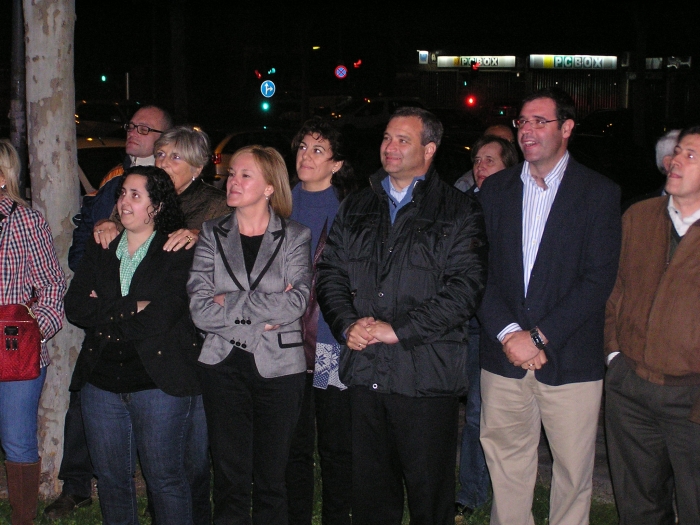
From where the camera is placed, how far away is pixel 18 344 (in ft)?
14.9

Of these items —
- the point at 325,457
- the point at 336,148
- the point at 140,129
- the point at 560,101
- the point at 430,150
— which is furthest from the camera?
the point at 140,129

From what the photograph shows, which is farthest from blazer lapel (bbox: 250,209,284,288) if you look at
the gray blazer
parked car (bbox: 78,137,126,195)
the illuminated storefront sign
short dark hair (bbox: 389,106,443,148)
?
the illuminated storefront sign

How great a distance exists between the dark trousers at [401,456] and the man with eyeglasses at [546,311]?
0.35 m

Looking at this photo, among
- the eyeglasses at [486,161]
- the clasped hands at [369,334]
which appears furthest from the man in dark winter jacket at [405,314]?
the eyeglasses at [486,161]

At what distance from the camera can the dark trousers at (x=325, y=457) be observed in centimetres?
481

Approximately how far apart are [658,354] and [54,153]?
3.77 meters

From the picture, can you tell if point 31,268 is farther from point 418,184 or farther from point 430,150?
point 430,150

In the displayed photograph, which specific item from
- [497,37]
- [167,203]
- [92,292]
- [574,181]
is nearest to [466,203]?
[574,181]

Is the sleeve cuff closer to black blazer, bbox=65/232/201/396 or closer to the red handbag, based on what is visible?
black blazer, bbox=65/232/201/396

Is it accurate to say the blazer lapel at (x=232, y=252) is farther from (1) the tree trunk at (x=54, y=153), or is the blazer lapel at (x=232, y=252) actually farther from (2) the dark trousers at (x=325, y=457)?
(1) the tree trunk at (x=54, y=153)

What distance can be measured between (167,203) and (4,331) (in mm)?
1101

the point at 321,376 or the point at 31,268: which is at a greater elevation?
the point at 31,268

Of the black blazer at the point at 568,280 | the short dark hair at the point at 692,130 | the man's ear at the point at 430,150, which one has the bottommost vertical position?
the black blazer at the point at 568,280

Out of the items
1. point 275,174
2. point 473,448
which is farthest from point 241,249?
point 473,448
